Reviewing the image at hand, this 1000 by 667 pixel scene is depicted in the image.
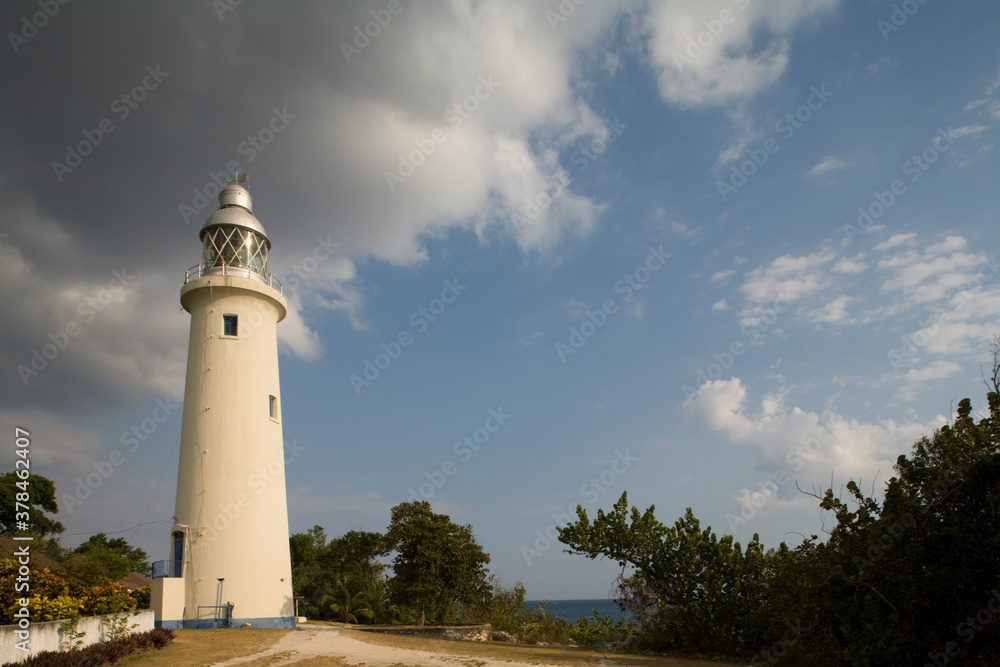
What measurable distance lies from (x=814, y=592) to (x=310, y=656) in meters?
10.1

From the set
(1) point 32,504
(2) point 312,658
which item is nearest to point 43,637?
(2) point 312,658

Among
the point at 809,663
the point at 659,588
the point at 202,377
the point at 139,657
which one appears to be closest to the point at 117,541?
the point at 202,377

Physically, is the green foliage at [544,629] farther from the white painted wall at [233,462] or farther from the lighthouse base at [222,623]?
the lighthouse base at [222,623]

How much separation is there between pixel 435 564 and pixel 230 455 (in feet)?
Result: 29.0

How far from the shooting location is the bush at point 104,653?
9145 millimetres

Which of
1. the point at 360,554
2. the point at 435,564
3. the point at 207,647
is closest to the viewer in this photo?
the point at 207,647

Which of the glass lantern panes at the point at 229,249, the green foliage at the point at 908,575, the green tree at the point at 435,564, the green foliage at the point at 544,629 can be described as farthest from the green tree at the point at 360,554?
the green foliage at the point at 908,575

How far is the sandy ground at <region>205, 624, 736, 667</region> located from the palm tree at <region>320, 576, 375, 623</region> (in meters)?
12.9

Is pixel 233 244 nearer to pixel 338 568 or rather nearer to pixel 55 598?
pixel 55 598

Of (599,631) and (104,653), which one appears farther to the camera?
(599,631)

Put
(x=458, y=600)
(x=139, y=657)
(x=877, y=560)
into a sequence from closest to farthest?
(x=877, y=560) < (x=139, y=657) < (x=458, y=600)

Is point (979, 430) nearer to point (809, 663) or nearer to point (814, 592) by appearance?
point (814, 592)

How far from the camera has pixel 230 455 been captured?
17625mm

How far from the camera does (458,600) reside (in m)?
22.5
